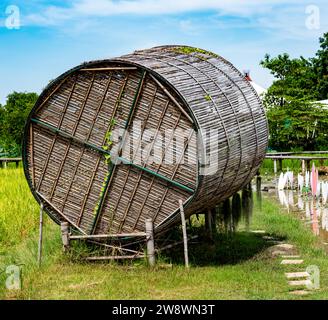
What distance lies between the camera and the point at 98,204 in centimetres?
854

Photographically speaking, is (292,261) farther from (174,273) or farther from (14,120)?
(14,120)

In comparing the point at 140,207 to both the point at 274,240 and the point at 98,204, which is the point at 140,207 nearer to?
the point at 98,204

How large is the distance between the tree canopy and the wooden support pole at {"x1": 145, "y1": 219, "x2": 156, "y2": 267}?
74.1 ft

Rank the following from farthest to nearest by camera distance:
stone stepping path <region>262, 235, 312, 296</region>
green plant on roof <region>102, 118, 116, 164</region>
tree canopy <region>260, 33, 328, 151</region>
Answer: tree canopy <region>260, 33, 328, 151</region> < green plant on roof <region>102, 118, 116, 164</region> < stone stepping path <region>262, 235, 312, 296</region>

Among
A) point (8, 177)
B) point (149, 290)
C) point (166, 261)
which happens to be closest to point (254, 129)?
point (166, 261)

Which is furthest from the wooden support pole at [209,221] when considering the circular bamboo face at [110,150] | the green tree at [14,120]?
the green tree at [14,120]

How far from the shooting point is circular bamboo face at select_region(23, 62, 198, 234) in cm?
800

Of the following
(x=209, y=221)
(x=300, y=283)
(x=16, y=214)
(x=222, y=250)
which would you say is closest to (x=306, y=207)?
(x=209, y=221)

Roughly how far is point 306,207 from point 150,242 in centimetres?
719

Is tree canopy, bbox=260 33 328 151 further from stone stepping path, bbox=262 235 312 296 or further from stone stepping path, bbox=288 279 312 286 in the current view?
stone stepping path, bbox=288 279 312 286

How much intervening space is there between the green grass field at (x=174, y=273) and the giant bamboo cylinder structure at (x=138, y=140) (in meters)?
0.63

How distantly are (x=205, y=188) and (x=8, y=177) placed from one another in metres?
11.6

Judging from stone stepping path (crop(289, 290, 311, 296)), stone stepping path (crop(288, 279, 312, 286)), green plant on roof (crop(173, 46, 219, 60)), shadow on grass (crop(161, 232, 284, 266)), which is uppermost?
green plant on roof (crop(173, 46, 219, 60))

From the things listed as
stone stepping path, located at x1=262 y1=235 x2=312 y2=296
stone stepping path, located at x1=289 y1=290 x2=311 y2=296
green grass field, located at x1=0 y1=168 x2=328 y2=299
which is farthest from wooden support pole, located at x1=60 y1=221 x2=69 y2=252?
stone stepping path, located at x1=289 y1=290 x2=311 y2=296
